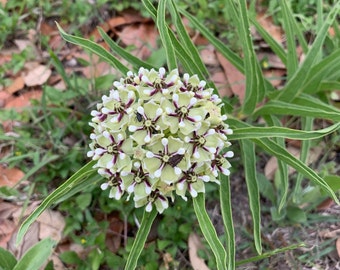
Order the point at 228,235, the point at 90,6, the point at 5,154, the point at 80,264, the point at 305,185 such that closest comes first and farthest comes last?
the point at 228,235 → the point at 80,264 → the point at 305,185 → the point at 5,154 → the point at 90,6

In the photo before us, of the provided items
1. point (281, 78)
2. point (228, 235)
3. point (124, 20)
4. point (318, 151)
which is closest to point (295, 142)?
point (318, 151)

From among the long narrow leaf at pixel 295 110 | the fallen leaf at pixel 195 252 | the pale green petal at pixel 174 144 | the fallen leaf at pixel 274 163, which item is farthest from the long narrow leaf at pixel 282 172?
the pale green petal at pixel 174 144

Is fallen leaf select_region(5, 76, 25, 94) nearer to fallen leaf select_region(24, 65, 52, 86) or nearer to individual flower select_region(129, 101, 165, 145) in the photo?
fallen leaf select_region(24, 65, 52, 86)

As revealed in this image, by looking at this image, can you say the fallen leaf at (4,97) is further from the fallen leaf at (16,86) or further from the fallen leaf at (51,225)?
the fallen leaf at (51,225)

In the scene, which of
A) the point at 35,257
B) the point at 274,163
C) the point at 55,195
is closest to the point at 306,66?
the point at 274,163

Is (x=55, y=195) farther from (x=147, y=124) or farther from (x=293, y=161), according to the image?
(x=293, y=161)

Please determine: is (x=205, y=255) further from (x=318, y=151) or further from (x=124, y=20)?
(x=124, y=20)

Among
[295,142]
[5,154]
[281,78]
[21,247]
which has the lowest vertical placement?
[21,247]
